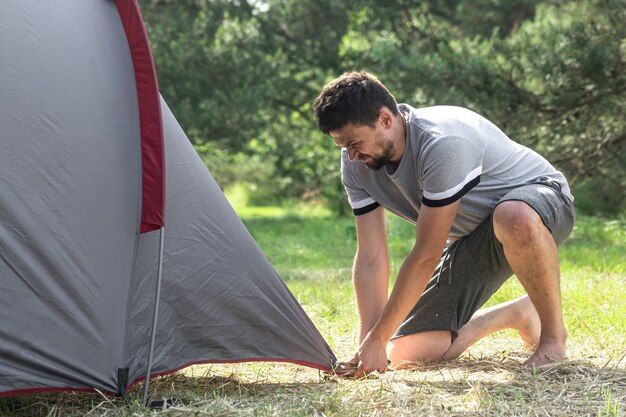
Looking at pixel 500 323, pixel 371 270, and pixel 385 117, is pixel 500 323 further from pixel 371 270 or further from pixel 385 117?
pixel 385 117

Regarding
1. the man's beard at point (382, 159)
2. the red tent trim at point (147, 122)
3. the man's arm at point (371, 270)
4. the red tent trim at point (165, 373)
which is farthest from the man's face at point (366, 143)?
the red tent trim at point (165, 373)

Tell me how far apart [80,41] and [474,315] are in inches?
80.9

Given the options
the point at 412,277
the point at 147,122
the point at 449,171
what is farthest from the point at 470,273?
the point at 147,122

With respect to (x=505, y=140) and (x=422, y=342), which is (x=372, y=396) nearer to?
(x=422, y=342)

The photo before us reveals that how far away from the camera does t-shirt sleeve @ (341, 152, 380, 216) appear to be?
11.5 ft

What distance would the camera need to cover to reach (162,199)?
116 inches

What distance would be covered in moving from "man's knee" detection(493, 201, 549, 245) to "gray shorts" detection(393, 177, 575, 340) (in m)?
0.12

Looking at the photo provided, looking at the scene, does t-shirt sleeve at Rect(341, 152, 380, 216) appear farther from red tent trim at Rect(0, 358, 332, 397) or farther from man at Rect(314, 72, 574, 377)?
red tent trim at Rect(0, 358, 332, 397)

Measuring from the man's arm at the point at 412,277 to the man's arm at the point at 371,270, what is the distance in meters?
0.28

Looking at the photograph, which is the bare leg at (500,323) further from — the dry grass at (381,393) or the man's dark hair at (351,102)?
the man's dark hair at (351,102)

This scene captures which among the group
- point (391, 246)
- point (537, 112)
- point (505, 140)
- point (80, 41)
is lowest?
point (391, 246)

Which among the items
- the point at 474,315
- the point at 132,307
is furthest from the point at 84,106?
the point at 474,315

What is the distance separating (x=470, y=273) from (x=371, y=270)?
44 cm

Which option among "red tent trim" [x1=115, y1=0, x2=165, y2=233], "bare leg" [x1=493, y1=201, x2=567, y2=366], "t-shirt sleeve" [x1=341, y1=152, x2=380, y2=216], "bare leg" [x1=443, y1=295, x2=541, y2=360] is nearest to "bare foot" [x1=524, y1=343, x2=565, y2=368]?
"bare leg" [x1=493, y1=201, x2=567, y2=366]
